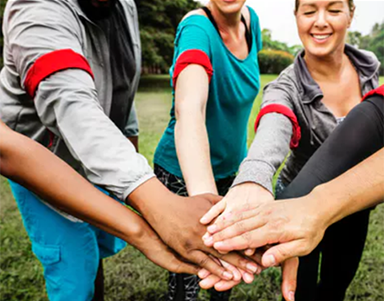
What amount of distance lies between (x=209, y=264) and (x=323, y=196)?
1.83 feet

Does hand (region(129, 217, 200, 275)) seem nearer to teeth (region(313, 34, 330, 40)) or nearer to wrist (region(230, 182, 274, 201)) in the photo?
wrist (region(230, 182, 274, 201))

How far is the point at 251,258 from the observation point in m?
1.73

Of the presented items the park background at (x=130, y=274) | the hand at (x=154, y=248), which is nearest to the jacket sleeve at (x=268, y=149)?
the hand at (x=154, y=248)

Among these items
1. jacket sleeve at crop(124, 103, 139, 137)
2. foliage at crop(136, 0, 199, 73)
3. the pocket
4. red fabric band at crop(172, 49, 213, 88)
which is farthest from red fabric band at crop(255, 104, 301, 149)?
foliage at crop(136, 0, 199, 73)

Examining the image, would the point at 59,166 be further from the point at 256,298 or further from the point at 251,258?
the point at 256,298

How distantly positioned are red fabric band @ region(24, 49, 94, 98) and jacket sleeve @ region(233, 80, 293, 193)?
32.8 inches

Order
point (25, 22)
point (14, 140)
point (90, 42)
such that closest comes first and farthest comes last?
point (14, 140) → point (25, 22) → point (90, 42)

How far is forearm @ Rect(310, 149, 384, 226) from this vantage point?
1.54 meters

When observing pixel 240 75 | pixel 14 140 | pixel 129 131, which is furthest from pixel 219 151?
pixel 14 140

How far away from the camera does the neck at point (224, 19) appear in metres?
2.14

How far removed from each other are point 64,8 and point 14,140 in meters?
0.63

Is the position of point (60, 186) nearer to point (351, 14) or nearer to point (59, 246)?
point (59, 246)

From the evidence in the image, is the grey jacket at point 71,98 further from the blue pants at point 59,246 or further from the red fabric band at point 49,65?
the blue pants at point 59,246

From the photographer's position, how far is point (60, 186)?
5.01 ft
